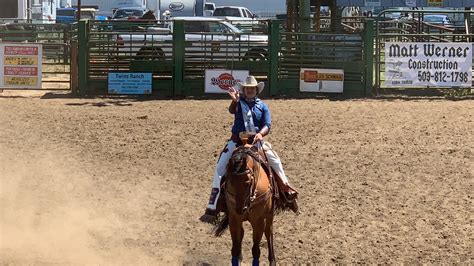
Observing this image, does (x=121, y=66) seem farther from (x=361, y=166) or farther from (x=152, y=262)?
(x=152, y=262)

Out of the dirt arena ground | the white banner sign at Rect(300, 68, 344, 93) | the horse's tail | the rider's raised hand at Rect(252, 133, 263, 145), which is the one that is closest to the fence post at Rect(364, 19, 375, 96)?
the white banner sign at Rect(300, 68, 344, 93)

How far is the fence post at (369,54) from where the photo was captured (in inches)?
763

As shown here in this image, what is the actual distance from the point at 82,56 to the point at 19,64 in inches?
60.8

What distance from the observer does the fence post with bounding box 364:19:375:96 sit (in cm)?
1938

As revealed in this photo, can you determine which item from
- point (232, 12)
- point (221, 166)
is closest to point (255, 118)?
point (221, 166)

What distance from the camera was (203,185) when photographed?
11.5 meters

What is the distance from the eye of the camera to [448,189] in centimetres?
1105

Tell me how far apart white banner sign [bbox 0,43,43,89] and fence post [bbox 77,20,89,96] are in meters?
0.97

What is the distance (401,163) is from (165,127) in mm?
4605

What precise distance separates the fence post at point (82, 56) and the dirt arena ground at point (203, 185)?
2.83m

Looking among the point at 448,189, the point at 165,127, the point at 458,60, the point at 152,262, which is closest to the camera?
the point at 152,262

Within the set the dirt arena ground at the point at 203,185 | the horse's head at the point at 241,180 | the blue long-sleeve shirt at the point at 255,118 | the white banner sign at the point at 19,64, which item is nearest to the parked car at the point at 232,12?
the white banner sign at the point at 19,64

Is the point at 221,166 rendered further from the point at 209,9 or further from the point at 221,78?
the point at 209,9

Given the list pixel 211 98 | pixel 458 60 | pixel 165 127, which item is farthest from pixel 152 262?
pixel 458 60
